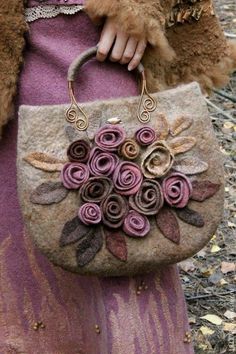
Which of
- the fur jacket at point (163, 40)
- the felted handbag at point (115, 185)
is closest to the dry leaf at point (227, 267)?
the fur jacket at point (163, 40)

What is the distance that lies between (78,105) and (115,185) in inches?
6.0

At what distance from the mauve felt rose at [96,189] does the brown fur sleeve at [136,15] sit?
27 centimetres

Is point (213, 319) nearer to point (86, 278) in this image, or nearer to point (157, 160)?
point (86, 278)

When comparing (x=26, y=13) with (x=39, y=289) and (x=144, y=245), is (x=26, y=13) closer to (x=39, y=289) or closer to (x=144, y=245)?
Answer: (x=144, y=245)

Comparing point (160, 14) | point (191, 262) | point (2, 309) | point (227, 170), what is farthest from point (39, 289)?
point (227, 170)

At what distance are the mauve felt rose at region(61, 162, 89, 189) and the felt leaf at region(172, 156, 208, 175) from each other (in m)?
0.15

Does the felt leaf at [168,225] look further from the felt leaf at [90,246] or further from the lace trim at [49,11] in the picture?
the lace trim at [49,11]

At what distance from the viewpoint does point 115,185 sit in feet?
4.35

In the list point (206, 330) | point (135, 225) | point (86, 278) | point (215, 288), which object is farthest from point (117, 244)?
point (215, 288)

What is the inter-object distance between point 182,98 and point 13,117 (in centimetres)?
32

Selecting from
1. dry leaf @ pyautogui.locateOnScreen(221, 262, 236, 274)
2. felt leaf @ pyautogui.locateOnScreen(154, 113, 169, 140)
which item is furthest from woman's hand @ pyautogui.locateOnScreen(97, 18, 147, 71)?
dry leaf @ pyautogui.locateOnScreen(221, 262, 236, 274)

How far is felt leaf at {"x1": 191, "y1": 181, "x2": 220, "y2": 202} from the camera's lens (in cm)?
136

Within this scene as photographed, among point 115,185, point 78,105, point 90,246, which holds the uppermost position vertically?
point 78,105

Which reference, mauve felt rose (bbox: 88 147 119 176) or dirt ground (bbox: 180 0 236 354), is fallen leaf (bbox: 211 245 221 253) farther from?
mauve felt rose (bbox: 88 147 119 176)
